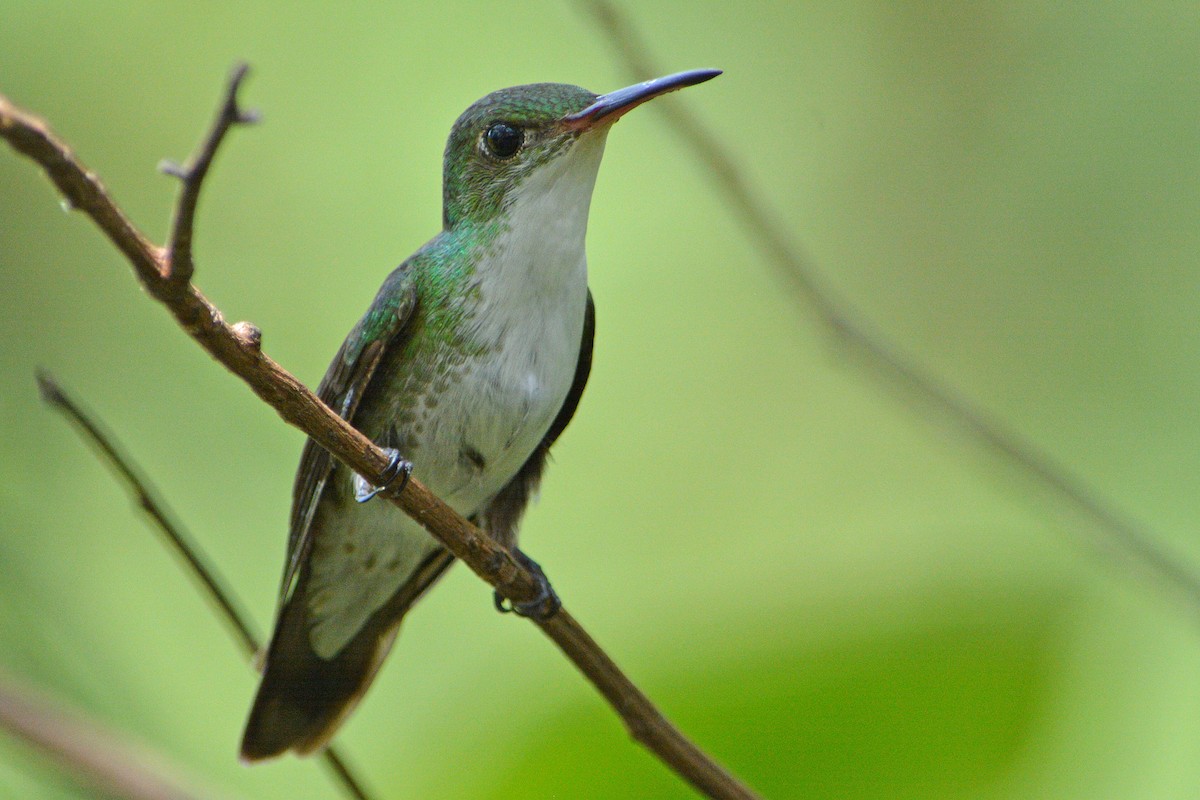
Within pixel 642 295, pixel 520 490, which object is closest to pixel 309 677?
pixel 520 490

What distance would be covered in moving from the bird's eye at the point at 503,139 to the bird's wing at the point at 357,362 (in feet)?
1.10

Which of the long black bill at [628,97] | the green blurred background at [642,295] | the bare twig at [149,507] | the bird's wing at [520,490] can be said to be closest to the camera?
the bare twig at [149,507]

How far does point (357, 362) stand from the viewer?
265 cm

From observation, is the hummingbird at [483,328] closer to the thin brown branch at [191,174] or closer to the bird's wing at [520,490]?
the bird's wing at [520,490]

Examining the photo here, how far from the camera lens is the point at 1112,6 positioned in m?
5.36

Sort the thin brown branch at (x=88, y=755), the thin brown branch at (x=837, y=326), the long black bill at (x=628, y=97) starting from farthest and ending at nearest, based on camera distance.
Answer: the thin brown branch at (x=837, y=326) → the long black bill at (x=628, y=97) → the thin brown branch at (x=88, y=755)

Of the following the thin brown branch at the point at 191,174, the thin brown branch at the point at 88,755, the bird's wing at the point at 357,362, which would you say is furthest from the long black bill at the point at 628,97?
the thin brown branch at the point at 88,755

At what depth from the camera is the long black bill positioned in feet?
7.35

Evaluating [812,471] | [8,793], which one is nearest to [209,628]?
[8,793]

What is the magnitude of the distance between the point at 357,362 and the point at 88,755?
1089mm

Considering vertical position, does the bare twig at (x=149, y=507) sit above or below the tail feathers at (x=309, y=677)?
above

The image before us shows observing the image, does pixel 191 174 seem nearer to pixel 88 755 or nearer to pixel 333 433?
pixel 333 433

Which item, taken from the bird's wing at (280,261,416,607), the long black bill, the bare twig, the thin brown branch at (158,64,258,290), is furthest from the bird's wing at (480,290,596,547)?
the thin brown branch at (158,64,258,290)

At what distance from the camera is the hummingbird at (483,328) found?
101 inches
